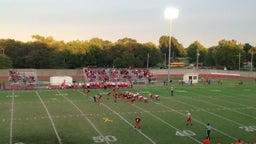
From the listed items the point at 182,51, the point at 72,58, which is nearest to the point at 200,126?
the point at 72,58

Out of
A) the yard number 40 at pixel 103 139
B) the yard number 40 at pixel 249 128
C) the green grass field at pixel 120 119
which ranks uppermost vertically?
the green grass field at pixel 120 119

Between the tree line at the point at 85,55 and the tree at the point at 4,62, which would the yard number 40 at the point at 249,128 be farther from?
the tree at the point at 4,62

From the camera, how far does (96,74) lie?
174 feet

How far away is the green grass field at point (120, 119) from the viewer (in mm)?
18531

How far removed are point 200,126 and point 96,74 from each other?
33.0m

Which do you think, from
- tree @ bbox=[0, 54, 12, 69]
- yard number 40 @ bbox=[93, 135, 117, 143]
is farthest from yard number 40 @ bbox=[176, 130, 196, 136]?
tree @ bbox=[0, 54, 12, 69]

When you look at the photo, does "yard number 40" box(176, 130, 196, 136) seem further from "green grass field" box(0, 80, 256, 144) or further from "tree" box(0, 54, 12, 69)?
"tree" box(0, 54, 12, 69)

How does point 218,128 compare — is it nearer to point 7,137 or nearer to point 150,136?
point 150,136

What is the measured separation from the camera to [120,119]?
77.3 feet

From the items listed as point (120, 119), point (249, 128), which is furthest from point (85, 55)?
point (249, 128)

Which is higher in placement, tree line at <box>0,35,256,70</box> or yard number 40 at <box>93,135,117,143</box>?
tree line at <box>0,35,256,70</box>

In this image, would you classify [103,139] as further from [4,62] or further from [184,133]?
[4,62]

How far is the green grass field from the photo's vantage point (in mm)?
18531

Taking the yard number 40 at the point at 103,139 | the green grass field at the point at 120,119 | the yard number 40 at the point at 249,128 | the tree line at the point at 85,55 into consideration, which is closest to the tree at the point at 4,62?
the tree line at the point at 85,55
